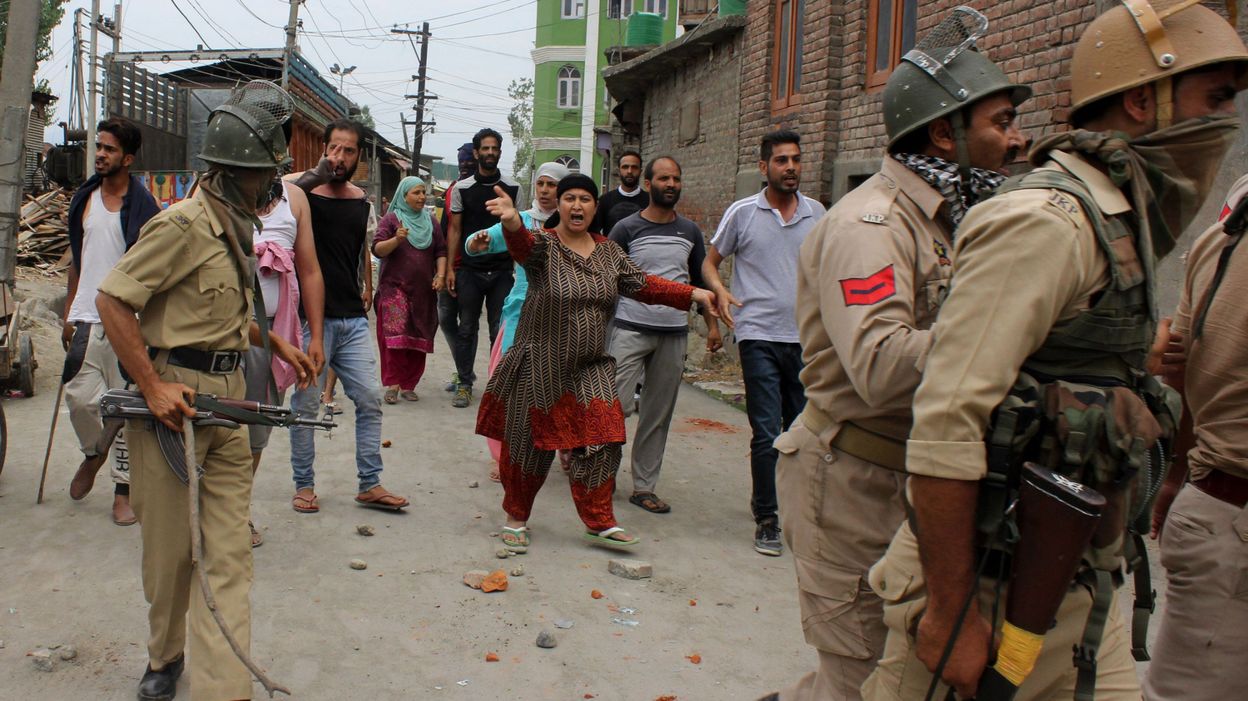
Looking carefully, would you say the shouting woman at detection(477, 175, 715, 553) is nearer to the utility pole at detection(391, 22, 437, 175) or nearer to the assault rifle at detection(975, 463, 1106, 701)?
the assault rifle at detection(975, 463, 1106, 701)

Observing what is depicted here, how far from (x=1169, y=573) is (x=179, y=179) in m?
22.5

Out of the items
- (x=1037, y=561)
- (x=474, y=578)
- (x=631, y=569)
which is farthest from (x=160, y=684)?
(x=1037, y=561)

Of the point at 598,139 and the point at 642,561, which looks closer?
the point at 642,561

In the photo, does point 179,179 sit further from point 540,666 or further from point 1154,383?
point 1154,383

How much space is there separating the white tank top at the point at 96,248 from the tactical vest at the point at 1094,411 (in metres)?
4.82

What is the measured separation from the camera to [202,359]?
3623 millimetres

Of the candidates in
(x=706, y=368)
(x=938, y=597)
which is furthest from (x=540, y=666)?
(x=706, y=368)

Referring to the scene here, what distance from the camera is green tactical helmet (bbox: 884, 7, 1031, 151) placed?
2.44 m

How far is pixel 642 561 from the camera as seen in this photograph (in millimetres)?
5301

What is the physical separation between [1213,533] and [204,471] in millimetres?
3001

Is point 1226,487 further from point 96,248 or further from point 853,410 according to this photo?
point 96,248

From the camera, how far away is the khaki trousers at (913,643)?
81.1 inches

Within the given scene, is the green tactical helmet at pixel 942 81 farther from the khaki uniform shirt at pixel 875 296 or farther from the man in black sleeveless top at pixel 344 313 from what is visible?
the man in black sleeveless top at pixel 344 313

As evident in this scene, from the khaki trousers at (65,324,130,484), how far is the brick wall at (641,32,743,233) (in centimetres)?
834
